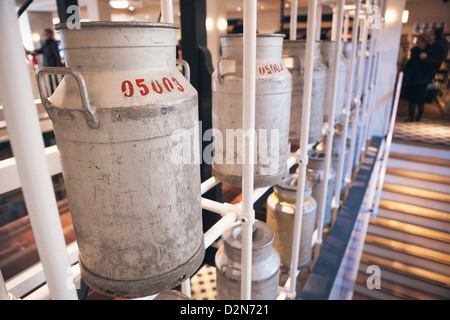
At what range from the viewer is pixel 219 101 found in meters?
1.23

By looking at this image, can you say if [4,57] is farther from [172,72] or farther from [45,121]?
[45,121]

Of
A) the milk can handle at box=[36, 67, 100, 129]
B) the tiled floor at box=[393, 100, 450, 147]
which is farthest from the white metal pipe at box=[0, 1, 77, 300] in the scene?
the tiled floor at box=[393, 100, 450, 147]

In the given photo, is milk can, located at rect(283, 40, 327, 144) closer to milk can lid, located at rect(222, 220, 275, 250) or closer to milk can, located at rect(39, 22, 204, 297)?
milk can lid, located at rect(222, 220, 275, 250)

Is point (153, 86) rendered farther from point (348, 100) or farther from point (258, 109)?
point (348, 100)

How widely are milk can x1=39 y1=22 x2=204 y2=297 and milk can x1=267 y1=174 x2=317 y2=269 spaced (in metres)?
1.40

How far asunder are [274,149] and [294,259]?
0.90 meters

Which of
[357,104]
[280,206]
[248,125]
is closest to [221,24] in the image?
[357,104]

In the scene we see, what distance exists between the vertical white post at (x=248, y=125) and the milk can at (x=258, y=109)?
11cm

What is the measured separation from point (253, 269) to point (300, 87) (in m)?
0.96

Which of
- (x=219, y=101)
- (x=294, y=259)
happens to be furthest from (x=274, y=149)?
(x=294, y=259)

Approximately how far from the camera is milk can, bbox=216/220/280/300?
1.55 m

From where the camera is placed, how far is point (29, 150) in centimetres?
49

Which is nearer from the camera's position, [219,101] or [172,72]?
[172,72]

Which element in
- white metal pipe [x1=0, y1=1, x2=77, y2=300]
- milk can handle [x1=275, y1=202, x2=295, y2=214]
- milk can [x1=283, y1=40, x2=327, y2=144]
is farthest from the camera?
milk can handle [x1=275, y1=202, x2=295, y2=214]
